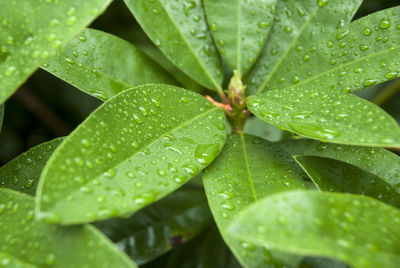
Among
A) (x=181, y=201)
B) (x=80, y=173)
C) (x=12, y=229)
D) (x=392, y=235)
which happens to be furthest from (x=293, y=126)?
(x=181, y=201)

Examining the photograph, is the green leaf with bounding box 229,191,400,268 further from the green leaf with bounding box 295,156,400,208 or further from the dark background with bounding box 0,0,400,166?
the dark background with bounding box 0,0,400,166

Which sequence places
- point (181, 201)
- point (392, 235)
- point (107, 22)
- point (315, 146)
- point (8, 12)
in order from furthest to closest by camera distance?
point (107, 22) → point (181, 201) → point (315, 146) → point (8, 12) → point (392, 235)

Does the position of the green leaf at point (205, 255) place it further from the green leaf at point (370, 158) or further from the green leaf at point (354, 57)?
the green leaf at point (354, 57)

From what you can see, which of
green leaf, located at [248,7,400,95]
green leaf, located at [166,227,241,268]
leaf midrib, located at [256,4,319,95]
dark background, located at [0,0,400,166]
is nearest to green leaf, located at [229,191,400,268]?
green leaf, located at [248,7,400,95]

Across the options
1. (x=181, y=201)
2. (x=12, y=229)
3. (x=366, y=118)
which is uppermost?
(x=366, y=118)

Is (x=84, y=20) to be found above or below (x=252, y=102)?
above

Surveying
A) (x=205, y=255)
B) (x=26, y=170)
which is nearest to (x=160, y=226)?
(x=205, y=255)

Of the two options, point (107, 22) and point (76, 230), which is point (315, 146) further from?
point (107, 22)
